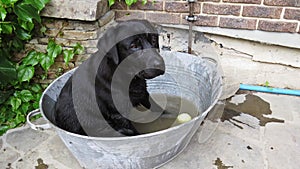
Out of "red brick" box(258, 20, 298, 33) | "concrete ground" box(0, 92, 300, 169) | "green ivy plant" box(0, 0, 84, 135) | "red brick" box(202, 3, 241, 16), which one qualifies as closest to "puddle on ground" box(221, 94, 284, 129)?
"concrete ground" box(0, 92, 300, 169)

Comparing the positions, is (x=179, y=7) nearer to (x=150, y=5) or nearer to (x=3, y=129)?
(x=150, y=5)

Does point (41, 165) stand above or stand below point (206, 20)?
below

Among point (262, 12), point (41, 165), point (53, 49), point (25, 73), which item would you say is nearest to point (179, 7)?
point (262, 12)

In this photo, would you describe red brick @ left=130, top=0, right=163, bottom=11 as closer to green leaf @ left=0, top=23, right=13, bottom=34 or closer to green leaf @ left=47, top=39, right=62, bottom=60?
green leaf @ left=47, top=39, right=62, bottom=60

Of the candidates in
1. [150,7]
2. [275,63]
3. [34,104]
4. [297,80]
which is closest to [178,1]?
[150,7]

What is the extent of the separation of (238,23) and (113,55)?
3.54 ft

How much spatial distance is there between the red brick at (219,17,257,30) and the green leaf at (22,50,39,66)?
1.24 m

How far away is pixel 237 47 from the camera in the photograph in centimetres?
215

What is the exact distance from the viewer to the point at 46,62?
191 cm

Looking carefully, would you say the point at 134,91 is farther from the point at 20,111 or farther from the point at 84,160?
the point at 20,111

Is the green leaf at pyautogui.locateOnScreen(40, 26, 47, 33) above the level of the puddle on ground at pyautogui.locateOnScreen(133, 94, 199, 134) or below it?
above

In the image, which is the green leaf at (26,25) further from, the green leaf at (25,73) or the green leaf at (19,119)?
the green leaf at (19,119)

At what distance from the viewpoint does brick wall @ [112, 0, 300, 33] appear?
76.8 inches

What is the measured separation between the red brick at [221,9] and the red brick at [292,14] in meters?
0.30
